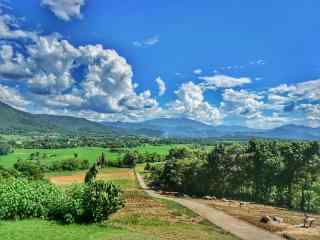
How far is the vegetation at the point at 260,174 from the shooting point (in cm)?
7069

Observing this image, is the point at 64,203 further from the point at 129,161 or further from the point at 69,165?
the point at 129,161

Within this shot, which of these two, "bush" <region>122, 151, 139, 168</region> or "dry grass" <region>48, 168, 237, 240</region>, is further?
"bush" <region>122, 151, 139, 168</region>

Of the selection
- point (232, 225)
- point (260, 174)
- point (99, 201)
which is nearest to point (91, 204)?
point (99, 201)

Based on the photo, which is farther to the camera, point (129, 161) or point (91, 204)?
point (129, 161)

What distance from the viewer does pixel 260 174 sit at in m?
76.2

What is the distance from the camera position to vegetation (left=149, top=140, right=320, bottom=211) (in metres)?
70.7

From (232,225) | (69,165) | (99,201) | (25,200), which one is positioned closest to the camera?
(99,201)

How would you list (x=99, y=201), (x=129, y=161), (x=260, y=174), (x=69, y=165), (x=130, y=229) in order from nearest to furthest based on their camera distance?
(x=130, y=229) < (x=99, y=201) < (x=260, y=174) < (x=69, y=165) < (x=129, y=161)

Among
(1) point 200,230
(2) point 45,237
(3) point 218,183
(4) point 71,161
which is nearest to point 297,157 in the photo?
(3) point 218,183

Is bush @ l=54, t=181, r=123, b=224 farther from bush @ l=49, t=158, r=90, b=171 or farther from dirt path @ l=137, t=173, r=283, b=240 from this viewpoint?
bush @ l=49, t=158, r=90, b=171

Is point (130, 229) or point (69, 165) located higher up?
point (69, 165)

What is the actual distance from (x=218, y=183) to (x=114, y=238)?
48.8 m

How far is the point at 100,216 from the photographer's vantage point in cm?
4669

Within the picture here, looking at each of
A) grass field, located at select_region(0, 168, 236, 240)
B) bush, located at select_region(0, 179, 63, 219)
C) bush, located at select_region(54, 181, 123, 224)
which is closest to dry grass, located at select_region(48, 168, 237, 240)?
grass field, located at select_region(0, 168, 236, 240)
